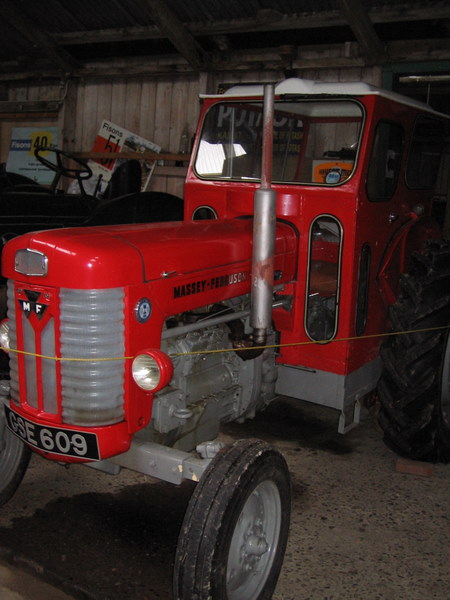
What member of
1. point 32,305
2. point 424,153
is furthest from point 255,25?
point 32,305

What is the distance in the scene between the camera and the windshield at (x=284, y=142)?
3.77 metres

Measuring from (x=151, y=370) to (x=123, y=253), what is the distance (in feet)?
1.39

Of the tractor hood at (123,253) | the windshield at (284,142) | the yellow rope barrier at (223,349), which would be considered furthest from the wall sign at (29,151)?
the tractor hood at (123,253)

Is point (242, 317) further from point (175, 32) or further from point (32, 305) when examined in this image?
point (175, 32)

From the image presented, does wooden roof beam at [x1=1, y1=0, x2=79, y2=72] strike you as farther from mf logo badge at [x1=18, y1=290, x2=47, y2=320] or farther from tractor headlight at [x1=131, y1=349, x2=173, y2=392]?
tractor headlight at [x1=131, y1=349, x2=173, y2=392]

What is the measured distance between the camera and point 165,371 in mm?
2342

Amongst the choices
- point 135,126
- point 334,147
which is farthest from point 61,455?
point 135,126

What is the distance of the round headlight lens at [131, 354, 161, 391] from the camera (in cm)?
238

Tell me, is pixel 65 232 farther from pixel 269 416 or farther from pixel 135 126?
pixel 135 126

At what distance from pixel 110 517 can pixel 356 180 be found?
197 cm

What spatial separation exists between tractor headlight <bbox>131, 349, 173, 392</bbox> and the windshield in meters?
1.54

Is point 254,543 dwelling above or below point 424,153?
below

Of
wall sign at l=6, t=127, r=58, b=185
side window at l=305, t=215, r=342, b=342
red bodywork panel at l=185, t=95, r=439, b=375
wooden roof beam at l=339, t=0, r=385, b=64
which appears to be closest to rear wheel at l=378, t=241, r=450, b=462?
red bodywork panel at l=185, t=95, r=439, b=375

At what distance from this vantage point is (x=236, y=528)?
2373 millimetres
